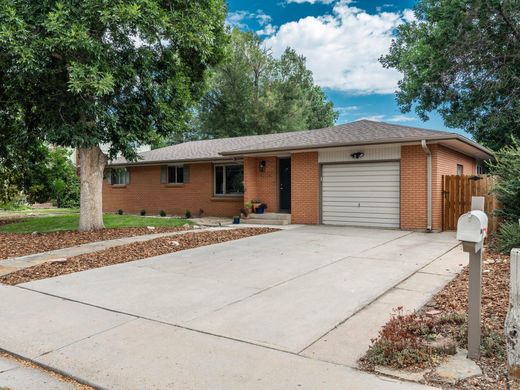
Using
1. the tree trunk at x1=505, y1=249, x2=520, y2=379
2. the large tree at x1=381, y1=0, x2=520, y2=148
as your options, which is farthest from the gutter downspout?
the tree trunk at x1=505, y1=249, x2=520, y2=379

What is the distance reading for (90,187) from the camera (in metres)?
12.3

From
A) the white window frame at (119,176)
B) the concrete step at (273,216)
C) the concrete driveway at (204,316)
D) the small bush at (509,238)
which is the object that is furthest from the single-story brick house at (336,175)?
the concrete driveway at (204,316)

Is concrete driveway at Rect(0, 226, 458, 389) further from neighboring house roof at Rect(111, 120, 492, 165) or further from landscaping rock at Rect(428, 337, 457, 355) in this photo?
neighboring house roof at Rect(111, 120, 492, 165)

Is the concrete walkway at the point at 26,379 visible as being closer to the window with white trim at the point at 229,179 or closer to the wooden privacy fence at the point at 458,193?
the wooden privacy fence at the point at 458,193

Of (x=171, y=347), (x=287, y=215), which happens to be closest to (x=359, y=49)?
(x=287, y=215)

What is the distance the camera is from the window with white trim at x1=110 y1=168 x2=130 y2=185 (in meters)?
21.5

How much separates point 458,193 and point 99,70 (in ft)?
35.7

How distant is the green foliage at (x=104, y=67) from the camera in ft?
30.3

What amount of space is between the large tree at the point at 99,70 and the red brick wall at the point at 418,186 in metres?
7.16

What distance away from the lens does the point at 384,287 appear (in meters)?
5.77

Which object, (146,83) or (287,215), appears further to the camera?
(287,215)

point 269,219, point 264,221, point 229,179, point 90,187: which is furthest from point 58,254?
point 229,179

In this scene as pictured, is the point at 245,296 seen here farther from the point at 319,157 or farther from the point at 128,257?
the point at 319,157

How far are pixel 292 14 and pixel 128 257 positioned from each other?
872 inches
